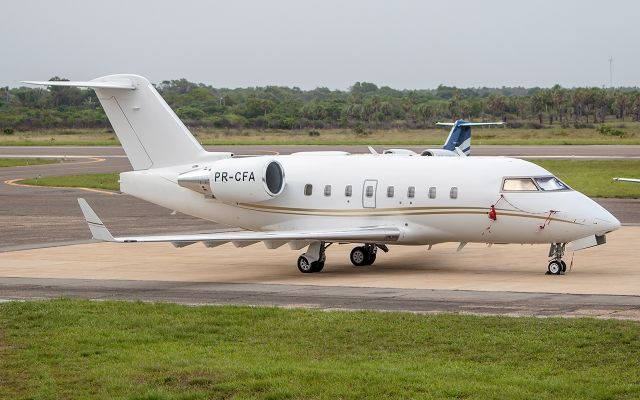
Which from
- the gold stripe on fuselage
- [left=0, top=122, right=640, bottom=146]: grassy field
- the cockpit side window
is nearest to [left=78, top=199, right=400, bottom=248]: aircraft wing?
the gold stripe on fuselage

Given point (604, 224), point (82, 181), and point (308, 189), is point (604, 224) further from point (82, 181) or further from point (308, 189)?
point (82, 181)

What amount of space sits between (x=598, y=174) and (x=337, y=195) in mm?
33825

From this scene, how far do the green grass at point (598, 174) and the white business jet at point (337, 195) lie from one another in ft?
77.2

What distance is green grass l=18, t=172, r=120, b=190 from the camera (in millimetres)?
62688

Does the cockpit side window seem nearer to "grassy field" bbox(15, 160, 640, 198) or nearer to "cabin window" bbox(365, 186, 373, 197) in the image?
"cabin window" bbox(365, 186, 373, 197)

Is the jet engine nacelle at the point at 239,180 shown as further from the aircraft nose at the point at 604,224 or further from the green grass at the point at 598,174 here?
the green grass at the point at 598,174

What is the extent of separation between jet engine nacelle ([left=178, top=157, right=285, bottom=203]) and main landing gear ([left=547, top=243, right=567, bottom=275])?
7.30m

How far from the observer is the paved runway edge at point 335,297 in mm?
22297

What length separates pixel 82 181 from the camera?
6494 centimetres

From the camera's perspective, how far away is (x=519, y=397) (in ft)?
47.1

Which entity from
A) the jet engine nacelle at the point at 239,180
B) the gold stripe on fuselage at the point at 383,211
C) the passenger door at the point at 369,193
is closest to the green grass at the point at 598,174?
the passenger door at the point at 369,193

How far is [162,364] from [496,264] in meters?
15.8

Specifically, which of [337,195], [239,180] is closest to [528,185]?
[337,195]

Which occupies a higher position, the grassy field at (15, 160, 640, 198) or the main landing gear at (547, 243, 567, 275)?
the main landing gear at (547, 243, 567, 275)
